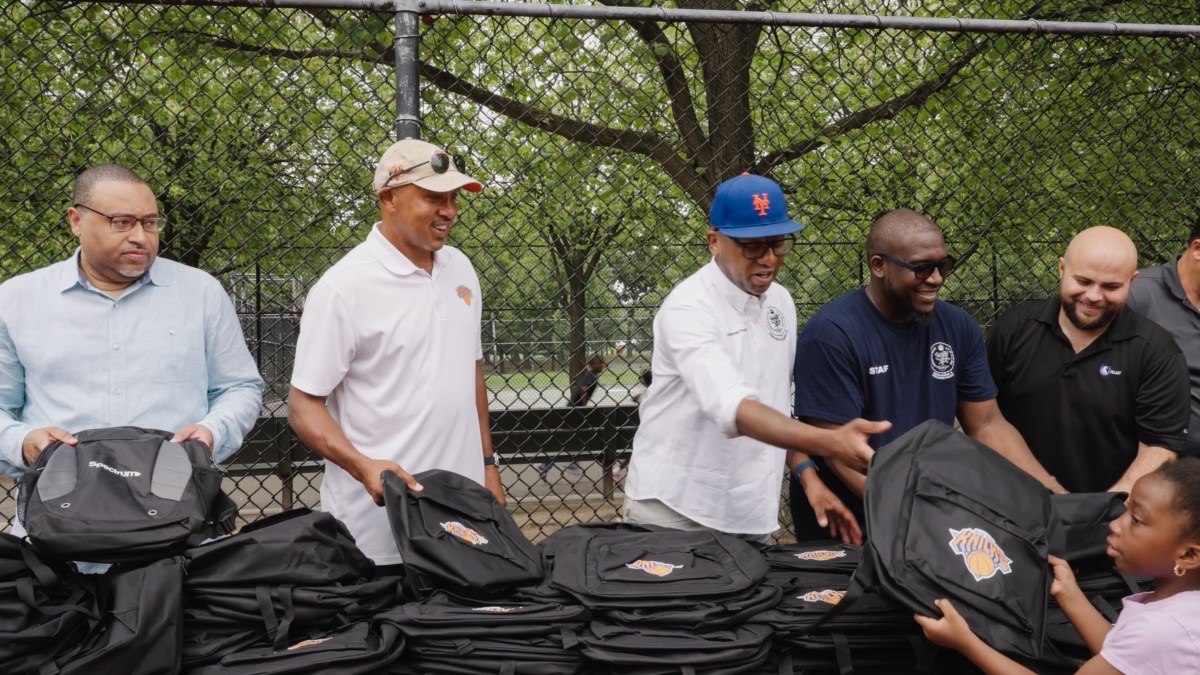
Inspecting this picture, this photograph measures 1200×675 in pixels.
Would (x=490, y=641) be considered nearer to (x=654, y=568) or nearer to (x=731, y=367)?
(x=654, y=568)

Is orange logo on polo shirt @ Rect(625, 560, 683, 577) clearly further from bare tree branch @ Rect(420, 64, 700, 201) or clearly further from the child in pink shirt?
bare tree branch @ Rect(420, 64, 700, 201)

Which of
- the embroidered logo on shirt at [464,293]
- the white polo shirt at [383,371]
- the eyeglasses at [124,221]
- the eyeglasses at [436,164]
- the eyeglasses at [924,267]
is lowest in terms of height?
the white polo shirt at [383,371]

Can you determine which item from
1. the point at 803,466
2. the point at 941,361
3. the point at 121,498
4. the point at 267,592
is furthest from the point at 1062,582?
the point at 121,498

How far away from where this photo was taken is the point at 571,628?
7.07 ft

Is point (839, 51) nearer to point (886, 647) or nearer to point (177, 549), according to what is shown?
point (886, 647)

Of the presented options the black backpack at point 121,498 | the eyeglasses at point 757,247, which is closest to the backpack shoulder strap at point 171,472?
the black backpack at point 121,498

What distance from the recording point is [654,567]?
2.31 meters

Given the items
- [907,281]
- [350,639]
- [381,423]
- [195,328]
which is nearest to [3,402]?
[195,328]

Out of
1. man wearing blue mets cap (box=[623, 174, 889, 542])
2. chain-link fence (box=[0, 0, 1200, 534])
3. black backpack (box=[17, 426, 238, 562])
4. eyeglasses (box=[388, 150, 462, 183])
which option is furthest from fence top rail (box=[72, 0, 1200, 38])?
black backpack (box=[17, 426, 238, 562])

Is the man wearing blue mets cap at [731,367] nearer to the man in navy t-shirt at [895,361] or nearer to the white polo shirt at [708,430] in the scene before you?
the white polo shirt at [708,430]

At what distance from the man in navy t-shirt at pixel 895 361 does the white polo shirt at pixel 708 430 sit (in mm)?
130

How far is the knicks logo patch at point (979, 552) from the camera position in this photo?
6.98ft

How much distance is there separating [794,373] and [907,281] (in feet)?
1.53

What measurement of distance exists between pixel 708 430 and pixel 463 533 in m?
0.88
